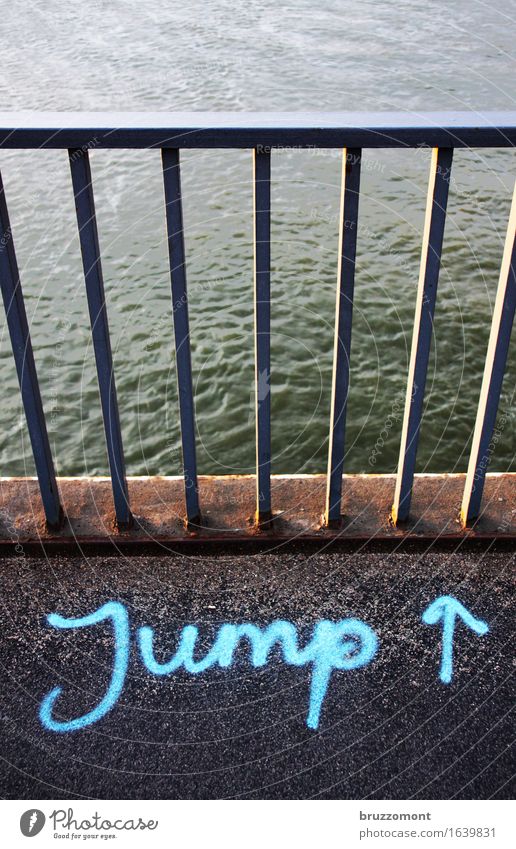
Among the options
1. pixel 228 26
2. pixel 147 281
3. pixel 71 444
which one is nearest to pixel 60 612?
pixel 71 444

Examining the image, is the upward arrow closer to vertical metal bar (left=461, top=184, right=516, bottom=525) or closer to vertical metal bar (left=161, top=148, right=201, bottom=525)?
vertical metal bar (left=461, top=184, right=516, bottom=525)

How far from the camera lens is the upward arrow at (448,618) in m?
2.47

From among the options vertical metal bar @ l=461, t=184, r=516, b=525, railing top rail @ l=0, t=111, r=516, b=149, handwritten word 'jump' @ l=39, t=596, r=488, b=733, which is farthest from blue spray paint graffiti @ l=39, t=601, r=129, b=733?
railing top rail @ l=0, t=111, r=516, b=149

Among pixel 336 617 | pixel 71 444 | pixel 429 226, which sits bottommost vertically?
pixel 71 444

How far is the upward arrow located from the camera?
247cm

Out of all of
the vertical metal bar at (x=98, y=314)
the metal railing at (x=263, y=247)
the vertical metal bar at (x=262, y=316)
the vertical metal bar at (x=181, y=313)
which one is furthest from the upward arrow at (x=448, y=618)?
the vertical metal bar at (x=98, y=314)

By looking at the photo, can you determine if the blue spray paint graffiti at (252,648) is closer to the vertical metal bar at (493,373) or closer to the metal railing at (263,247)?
the metal railing at (263,247)

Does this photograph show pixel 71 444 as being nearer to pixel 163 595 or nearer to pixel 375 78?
pixel 163 595

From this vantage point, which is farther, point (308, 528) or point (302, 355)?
point (302, 355)

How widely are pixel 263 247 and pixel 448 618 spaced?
1.35 metres

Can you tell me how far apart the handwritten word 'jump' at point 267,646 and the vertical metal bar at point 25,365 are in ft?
1.48

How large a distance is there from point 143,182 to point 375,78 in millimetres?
5492

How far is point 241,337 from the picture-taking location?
661 cm
